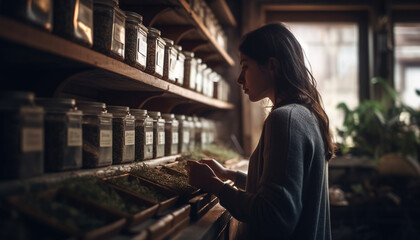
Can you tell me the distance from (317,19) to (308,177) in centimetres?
335

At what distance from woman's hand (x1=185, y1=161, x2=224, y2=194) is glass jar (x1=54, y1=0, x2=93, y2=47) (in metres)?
0.64

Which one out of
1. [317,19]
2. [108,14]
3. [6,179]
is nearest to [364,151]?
[317,19]

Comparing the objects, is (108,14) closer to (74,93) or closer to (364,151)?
(74,93)

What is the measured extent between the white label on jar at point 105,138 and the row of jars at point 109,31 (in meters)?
0.26

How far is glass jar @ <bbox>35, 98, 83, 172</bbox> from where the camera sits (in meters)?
1.08

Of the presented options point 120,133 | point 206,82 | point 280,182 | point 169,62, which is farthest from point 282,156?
point 206,82

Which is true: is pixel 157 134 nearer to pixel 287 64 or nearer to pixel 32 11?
pixel 287 64

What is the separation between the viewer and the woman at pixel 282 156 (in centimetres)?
116

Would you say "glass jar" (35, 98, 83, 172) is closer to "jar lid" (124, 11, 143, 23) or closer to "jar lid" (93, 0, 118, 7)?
"jar lid" (93, 0, 118, 7)

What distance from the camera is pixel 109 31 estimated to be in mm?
1238

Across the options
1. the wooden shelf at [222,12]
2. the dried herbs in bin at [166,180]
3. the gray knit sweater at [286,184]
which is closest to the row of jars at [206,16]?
the wooden shelf at [222,12]

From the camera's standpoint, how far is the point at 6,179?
3.01ft

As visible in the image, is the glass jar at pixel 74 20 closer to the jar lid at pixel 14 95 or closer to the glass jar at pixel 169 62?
the jar lid at pixel 14 95

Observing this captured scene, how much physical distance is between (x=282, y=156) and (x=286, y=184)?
3.3 inches
